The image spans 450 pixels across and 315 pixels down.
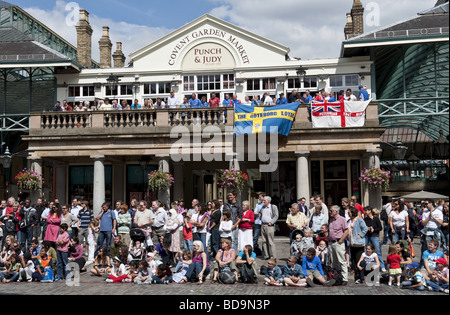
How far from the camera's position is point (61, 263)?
45.3 feet

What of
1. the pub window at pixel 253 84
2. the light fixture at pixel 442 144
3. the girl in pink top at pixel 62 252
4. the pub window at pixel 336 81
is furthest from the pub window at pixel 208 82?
the girl in pink top at pixel 62 252

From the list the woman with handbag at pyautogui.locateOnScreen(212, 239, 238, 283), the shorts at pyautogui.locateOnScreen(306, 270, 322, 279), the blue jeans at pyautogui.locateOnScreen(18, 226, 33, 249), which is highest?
the blue jeans at pyautogui.locateOnScreen(18, 226, 33, 249)

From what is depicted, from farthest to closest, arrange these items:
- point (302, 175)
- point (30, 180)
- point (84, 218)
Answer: point (30, 180) < point (302, 175) < point (84, 218)

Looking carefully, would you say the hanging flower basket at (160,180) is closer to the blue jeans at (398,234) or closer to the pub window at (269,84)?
the pub window at (269,84)

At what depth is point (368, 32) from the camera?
23984 millimetres

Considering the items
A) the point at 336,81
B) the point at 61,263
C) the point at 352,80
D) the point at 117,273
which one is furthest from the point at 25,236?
the point at 352,80

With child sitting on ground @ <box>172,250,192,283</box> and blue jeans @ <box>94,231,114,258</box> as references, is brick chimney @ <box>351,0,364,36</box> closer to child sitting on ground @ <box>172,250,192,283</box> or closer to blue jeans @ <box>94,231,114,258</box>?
blue jeans @ <box>94,231,114,258</box>

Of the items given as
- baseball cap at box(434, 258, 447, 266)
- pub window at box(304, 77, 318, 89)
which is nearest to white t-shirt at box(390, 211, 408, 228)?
baseball cap at box(434, 258, 447, 266)

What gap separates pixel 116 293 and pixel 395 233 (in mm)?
7910

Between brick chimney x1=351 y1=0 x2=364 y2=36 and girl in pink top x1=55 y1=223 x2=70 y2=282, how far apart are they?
18.7m

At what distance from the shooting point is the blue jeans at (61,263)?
1374 cm

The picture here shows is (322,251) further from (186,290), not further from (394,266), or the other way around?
(186,290)

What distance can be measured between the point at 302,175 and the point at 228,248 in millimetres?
8800

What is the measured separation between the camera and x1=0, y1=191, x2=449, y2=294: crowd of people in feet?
41.7
